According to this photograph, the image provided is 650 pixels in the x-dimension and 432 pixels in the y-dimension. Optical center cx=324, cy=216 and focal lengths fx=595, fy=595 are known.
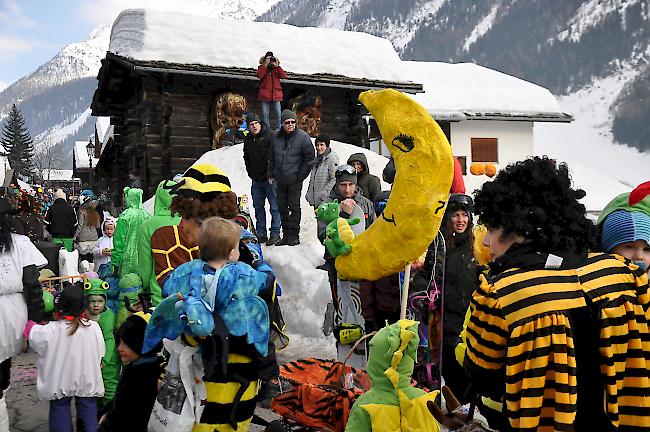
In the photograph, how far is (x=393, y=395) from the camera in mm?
2789

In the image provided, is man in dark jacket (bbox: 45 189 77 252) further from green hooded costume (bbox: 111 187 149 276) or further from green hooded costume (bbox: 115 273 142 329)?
green hooded costume (bbox: 115 273 142 329)

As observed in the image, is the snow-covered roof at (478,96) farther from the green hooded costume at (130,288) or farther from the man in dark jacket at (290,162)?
the green hooded costume at (130,288)

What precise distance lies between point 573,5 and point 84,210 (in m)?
80.6

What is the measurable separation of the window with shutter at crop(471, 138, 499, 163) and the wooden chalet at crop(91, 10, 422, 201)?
24.6 feet

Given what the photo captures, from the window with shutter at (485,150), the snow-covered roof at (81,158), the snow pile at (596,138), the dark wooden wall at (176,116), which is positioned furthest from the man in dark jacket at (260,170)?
the snow-covered roof at (81,158)

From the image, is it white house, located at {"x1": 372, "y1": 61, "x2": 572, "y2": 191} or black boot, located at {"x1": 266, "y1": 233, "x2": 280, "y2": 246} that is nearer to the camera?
black boot, located at {"x1": 266, "y1": 233, "x2": 280, "y2": 246}

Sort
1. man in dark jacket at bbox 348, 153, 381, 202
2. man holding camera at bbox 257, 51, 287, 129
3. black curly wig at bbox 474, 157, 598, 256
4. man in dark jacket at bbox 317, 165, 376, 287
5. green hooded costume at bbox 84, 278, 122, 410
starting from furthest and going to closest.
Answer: man holding camera at bbox 257, 51, 287, 129 → man in dark jacket at bbox 348, 153, 381, 202 → man in dark jacket at bbox 317, 165, 376, 287 → green hooded costume at bbox 84, 278, 122, 410 → black curly wig at bbox 474, 157, 598, 256

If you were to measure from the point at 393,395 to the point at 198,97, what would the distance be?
13.9 metres

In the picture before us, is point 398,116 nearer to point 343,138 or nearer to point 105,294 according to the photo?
point 105,294

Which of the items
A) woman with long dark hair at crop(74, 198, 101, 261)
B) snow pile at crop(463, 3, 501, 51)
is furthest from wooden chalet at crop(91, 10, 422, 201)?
snow pile at crop(463, 3, 501, 51)

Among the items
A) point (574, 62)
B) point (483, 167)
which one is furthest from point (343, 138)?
point (574, 62)

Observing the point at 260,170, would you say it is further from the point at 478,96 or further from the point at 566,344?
the point at 478,96

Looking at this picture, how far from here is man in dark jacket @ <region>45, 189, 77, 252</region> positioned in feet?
39.8

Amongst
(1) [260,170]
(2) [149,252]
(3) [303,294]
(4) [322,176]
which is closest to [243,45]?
(1) [260,170]
